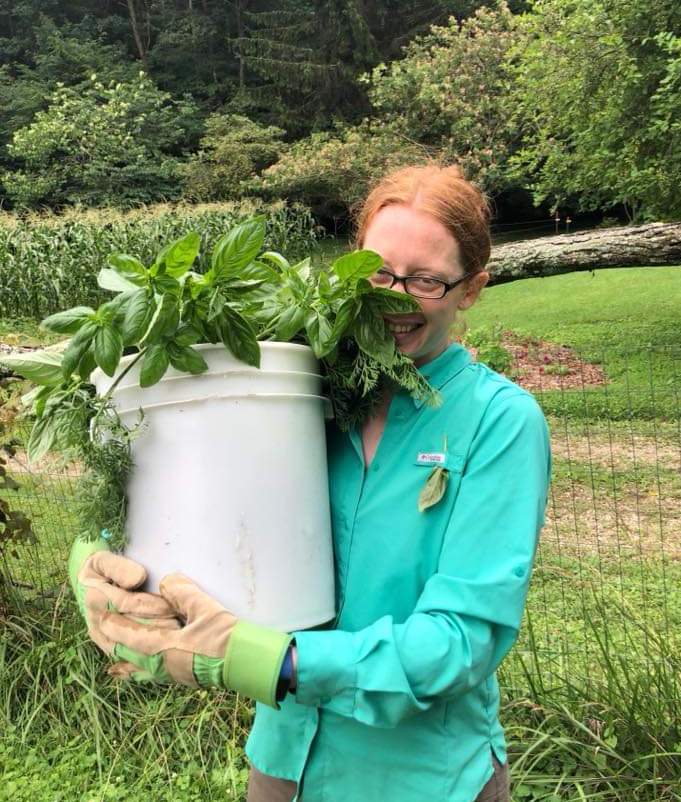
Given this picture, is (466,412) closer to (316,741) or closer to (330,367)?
(330,367)

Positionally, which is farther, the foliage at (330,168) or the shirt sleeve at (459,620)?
the foliage at (330,168)

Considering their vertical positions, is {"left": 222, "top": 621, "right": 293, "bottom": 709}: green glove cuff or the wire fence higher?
{"left": 222, "top": 621, "right": 293, "bottom": 709}: green glove cuff

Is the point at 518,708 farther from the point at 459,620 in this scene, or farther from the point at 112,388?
the point at 112,388

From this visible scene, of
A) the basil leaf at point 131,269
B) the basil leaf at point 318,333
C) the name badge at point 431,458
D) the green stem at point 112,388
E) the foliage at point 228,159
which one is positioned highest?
the basil leaf at point 131,269

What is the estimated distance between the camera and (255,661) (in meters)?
1.01

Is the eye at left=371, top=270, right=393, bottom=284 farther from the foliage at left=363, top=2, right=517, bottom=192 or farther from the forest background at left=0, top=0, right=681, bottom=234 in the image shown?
the foliage at left=363, top=2, right=517, bottom=192

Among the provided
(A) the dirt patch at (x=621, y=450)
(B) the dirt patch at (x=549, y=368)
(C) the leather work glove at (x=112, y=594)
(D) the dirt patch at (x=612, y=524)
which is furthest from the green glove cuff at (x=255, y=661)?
(B) the dirt patch at (x=549, y=368)

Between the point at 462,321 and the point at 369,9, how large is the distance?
3140 centimetres

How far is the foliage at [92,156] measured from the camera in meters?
23.5

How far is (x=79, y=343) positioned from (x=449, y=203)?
0.63 m

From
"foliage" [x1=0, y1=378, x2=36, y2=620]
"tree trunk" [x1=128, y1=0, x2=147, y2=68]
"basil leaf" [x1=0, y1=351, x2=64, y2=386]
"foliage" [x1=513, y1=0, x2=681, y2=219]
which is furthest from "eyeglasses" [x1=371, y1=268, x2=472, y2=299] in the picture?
"tree trunk" [x1=128, y1=0, x2=147, y2=68]

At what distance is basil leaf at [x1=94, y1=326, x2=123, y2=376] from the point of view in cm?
108

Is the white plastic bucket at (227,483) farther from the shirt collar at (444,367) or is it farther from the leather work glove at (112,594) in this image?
the shirt collar at (444,367)

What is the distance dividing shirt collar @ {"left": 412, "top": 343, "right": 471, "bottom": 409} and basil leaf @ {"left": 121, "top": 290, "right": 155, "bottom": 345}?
1.46ft
